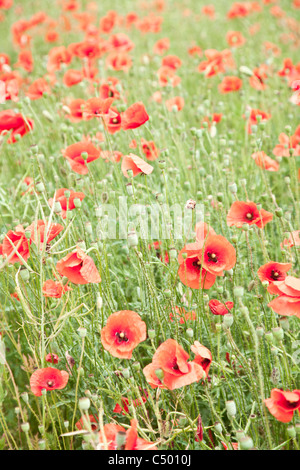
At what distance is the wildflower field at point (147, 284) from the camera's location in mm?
1294

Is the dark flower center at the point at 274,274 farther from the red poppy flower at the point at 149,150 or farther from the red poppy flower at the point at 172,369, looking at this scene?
the red poppy flower at the point at 149,150

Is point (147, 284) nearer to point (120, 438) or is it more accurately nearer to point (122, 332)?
point (122, 332)

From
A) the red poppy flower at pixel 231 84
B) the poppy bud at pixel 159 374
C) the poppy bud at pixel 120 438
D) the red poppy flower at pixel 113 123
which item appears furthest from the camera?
the red poppy flower at pixel 231 84

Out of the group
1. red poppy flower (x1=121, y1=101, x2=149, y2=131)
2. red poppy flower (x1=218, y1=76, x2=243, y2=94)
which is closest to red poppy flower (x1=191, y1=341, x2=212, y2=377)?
red poppy flower (x1=121, y1=101, x2=149, y2=131)

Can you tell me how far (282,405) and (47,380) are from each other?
64 centimetres

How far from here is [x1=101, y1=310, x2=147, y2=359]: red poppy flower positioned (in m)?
1.28

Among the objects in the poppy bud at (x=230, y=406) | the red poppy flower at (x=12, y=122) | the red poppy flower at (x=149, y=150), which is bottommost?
the poppy bud at (x=230, y=406)

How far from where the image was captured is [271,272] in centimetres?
140

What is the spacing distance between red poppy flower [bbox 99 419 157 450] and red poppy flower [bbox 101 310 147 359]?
0.19 m

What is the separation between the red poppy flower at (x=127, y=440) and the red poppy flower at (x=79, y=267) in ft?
1.21

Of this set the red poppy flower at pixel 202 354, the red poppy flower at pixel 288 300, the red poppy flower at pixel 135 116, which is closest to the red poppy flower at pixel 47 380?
the red poppy flower at pixel 202 354

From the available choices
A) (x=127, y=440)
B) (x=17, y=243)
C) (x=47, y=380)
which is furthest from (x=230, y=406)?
(x=17, y=243)
